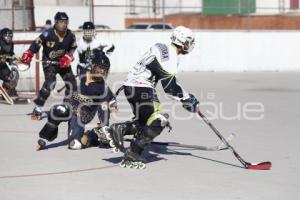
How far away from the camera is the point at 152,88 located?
8820 millimetres

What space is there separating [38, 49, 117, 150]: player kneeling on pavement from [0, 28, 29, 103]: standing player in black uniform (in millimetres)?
5400

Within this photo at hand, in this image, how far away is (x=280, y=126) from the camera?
12602 millimetres

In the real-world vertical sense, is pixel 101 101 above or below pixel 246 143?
above

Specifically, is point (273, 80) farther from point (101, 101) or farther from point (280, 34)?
point (101, 101)

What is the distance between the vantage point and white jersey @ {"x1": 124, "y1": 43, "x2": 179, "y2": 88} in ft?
28.0

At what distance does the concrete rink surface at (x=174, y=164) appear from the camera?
7543 millimetres

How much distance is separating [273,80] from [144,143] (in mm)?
13378

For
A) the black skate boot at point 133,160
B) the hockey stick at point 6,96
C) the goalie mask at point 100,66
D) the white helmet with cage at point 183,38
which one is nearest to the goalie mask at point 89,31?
the hockey stick at point 6,96

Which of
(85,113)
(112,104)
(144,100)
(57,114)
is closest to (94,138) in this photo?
(85,113)

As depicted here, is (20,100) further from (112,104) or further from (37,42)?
(112,104)

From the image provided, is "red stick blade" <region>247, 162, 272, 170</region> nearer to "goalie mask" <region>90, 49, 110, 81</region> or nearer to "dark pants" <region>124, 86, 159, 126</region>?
"dark pants" <region>124, 86, 159, 126</region>

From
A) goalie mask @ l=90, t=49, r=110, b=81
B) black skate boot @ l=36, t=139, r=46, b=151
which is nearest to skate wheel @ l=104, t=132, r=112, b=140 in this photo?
goalie mask @ l=90, t=49, r=110, b=81

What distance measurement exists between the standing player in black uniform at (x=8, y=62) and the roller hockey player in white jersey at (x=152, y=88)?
6.85 m

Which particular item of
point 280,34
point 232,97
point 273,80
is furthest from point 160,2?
point 232,97
